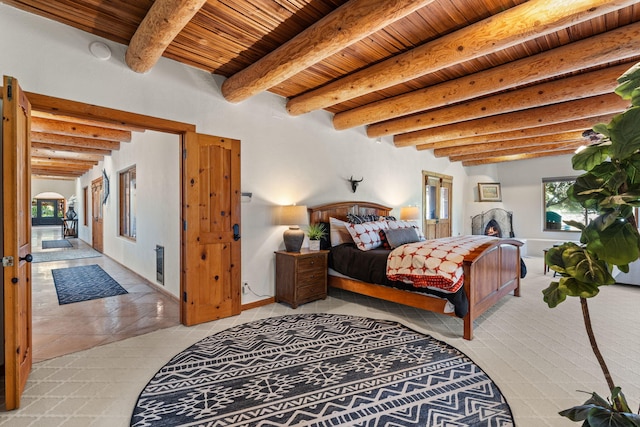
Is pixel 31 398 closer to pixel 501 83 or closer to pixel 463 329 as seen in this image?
pixel 463 329

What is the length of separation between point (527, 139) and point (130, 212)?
8.05m

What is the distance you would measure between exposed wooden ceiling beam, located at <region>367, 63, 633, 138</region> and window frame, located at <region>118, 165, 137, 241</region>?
488cm

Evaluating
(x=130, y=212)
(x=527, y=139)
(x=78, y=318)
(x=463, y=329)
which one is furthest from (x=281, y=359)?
(x=527, y=139)

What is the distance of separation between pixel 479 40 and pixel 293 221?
2631 millimetres

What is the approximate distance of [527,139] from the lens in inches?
240

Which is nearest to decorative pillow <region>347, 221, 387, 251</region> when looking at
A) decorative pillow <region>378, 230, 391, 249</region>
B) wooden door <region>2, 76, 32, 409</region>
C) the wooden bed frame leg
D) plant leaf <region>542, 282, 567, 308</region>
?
decorative pillow <region>378, 230, 391, 249</region>

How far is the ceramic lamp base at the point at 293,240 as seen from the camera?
3.98 m

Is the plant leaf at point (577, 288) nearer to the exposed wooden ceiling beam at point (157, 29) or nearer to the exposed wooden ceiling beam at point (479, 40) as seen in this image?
the exposed wooden ceiling beam at point (479, 40)

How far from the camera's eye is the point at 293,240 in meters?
3.97

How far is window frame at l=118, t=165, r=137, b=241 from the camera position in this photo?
5934 millimetres

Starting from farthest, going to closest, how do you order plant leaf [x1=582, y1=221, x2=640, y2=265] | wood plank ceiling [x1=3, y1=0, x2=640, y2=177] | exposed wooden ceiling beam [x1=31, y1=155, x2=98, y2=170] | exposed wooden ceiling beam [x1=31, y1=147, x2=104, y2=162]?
1. exposed wooden ceiling beam [x1=31, y1=155, x2=98, y2=170]
2. exposed wooden ceiling beam [x1=31, y1=147, x2=104, y2=162]
3. wood plank ceiling [x1=3, y1=0, x2=640, y2=177]
4. plant leaf [x1=582, y1=221, x2=640, y2=265]

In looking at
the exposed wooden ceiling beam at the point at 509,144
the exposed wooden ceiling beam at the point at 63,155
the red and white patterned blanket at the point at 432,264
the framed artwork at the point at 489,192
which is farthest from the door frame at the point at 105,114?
the framed artwork at the point at 489,192

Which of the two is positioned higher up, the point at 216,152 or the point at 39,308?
the point at 216,152

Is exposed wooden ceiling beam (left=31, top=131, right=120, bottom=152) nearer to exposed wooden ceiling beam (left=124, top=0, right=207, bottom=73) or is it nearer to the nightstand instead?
exposed wooden ceiling beam (left=124, top=0, right=207, bottom=73)
